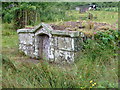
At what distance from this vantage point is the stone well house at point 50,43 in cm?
591

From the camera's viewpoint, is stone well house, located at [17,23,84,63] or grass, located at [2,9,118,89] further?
stone well house, located at [17,23,84,63]

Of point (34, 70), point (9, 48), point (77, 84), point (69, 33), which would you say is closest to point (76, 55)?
point (69, 33)

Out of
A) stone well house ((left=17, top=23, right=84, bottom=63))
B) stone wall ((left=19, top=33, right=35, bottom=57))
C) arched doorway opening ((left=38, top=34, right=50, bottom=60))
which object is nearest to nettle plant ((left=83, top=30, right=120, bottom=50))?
stone well house ((left=17, top=23, right=84, bottom=63))

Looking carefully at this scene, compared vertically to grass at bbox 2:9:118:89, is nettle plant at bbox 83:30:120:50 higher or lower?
higher

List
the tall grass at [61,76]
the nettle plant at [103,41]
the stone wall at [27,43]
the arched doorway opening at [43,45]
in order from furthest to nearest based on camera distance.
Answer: the stone wall at [27,43], the arched doorway opening at [43,45], the nettle plant at [103,41], the tall grass at [61,76]

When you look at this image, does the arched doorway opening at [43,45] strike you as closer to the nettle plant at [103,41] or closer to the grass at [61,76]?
the nettle plant at [103,41]

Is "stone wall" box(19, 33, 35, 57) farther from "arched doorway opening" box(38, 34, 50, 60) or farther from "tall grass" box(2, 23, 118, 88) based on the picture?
"tall grass" box(2, 23, 118, 88)

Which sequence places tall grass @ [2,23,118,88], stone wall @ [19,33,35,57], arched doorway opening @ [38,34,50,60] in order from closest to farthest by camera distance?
tall grass @ [2,23,118,88] < arched doorway opening @ [38,34,50,60] < stone wall @ [19,33,35,57]

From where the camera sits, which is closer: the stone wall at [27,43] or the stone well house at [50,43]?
the stone well house at [50,43]

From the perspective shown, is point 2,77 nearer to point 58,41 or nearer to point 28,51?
point 58,41

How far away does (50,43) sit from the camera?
6598 millimetres

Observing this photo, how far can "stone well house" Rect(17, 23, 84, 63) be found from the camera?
591cm

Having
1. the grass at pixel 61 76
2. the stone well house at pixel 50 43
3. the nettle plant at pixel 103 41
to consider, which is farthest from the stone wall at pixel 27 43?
the nettle plant at pixel 103 41

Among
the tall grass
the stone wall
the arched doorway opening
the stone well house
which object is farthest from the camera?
the stone wall
